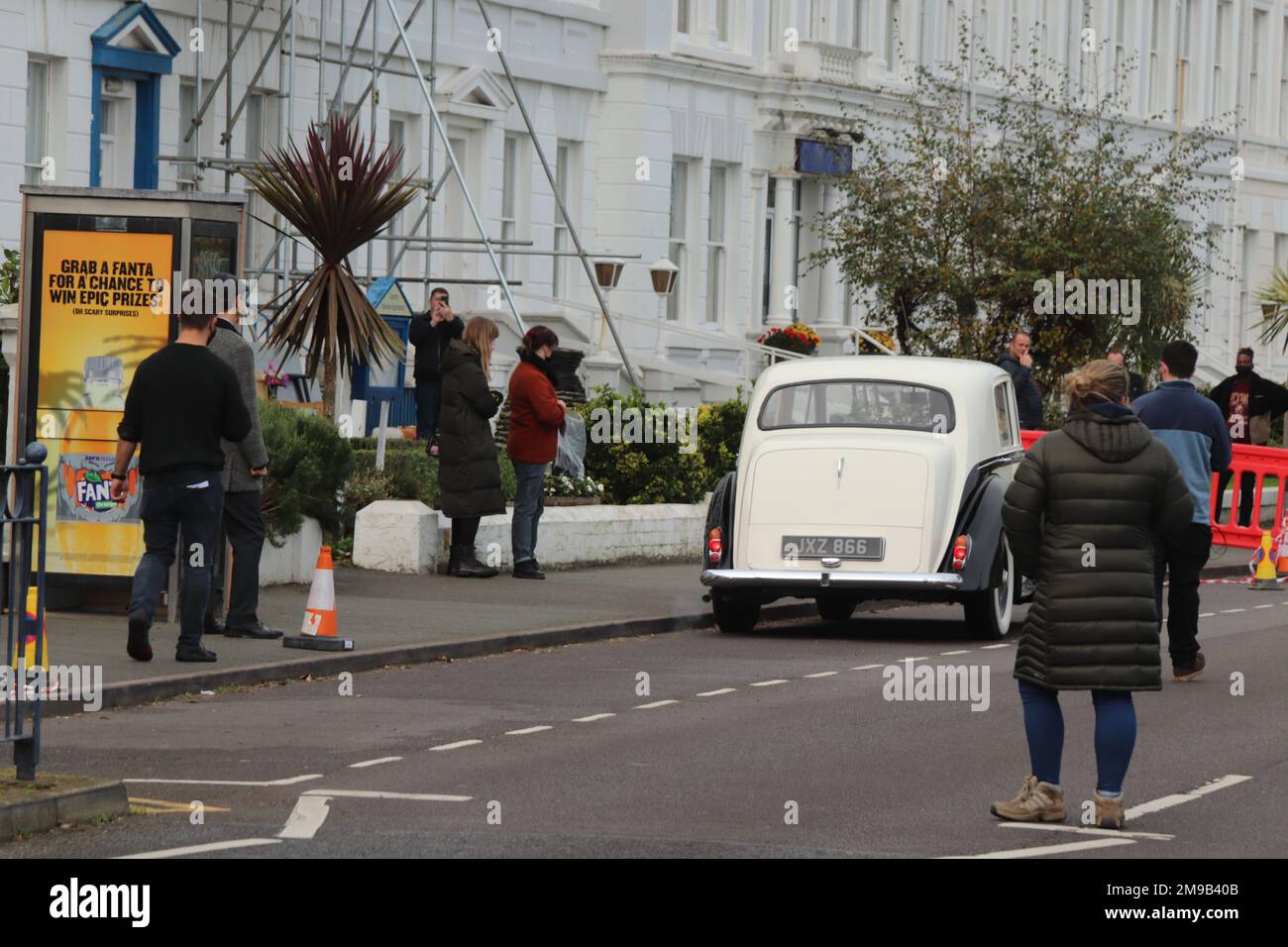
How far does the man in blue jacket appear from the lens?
15188 millimetres

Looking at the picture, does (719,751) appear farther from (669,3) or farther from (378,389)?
(669,3)

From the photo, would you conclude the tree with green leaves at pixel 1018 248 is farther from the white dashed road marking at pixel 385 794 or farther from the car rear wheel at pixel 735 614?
the white dashed road marking at pixel 385 794

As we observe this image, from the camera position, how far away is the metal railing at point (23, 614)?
9.66 metres

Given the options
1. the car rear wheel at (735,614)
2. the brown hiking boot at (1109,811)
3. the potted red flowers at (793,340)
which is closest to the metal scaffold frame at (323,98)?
the potted red flowers at (793,340)

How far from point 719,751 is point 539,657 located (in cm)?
423

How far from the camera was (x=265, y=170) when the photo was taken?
21172 mm

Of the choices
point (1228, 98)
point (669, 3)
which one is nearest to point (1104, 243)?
point (669, 3)

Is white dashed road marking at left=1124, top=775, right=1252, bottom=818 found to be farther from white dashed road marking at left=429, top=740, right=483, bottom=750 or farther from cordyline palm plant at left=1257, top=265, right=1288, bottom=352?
cordyline palm plant at left=1257, top=265, right=1288, bottom=352

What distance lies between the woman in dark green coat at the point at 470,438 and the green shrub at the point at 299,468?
3.69ft

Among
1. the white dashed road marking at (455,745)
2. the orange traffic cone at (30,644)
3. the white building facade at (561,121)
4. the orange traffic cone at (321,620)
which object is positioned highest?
the white building facade at (561,121)

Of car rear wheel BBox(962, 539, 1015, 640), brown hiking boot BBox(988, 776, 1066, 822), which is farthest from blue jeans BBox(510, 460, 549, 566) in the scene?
brown hiking boot BBox(988, 776, 1066, 822)

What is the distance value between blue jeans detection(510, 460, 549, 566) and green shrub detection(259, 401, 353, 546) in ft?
5.85

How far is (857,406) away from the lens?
17.8 meters

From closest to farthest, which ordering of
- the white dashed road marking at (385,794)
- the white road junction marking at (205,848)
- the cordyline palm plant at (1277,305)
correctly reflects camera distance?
the white road junction marking at (205,848) → the white dashed road marking at (385,794) → the cordyline palm plant at (1277,305)
